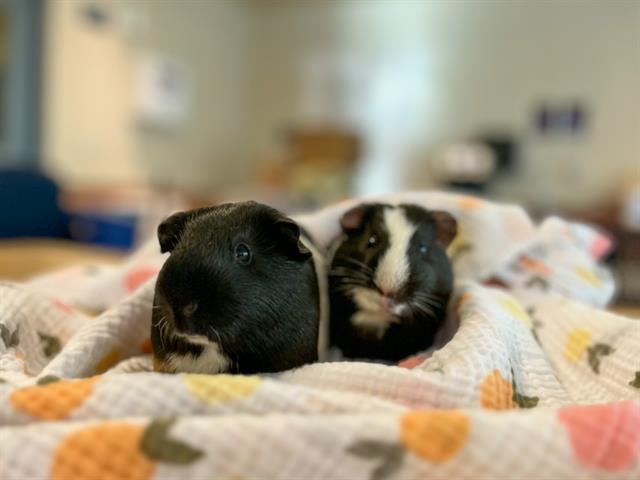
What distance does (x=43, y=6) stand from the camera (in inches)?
125

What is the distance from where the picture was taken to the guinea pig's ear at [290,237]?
0.65 metres

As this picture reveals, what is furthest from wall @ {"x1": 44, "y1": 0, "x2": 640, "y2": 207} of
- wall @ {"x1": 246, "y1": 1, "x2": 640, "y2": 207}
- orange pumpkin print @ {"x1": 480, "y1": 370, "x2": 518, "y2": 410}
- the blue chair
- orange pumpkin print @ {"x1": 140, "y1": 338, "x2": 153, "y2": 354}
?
orange pumpkin print @ {"x1": 480, "y1": 370, "x2": 518, "y2": 410}

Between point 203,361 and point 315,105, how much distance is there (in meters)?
4.48

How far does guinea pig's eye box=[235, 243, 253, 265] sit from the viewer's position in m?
0.61

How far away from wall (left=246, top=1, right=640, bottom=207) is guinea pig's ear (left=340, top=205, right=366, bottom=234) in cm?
355

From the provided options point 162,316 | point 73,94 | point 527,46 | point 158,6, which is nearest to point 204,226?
point 162,316

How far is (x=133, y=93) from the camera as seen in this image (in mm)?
3748

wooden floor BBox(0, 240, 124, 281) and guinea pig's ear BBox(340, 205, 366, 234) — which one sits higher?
guinea pig's ear BBox(340, 205, 366, 234)

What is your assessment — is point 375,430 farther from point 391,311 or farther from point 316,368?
point 391,311

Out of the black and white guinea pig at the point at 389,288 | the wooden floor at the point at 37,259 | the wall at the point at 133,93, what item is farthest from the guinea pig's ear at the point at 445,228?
the wall at the point at 133,93

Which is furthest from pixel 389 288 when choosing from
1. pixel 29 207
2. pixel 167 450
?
pixel 29 207

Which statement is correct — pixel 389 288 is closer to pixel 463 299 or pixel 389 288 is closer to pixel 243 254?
pixel 463 299

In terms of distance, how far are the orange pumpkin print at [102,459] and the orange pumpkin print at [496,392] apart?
0.32m

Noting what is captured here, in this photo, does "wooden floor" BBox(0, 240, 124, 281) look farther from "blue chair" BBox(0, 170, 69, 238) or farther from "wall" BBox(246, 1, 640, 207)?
"wall" BBox(246, 1, 640, 207)
